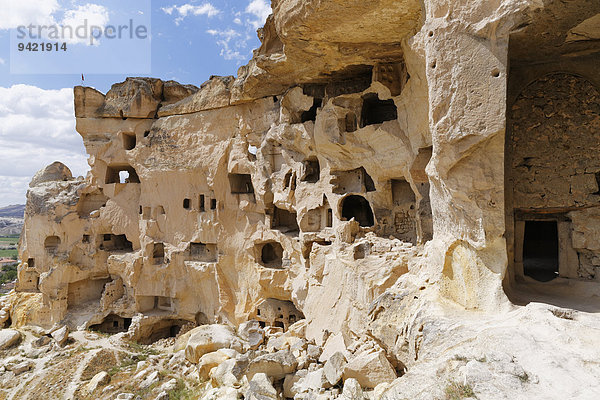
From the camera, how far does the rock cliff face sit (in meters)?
4.45

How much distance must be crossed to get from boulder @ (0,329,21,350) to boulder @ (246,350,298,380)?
1038cm

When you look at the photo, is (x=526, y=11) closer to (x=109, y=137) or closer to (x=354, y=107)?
(x=354, y=107)

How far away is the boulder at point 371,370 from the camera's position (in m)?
5.20

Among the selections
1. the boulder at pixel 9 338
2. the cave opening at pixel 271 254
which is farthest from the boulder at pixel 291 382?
the boulder at pixel 9 338

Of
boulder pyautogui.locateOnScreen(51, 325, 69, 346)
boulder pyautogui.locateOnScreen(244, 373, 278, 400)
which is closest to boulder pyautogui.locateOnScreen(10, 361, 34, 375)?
boulder pyautogui.locateOnScreen(51, 325, 69, 346)

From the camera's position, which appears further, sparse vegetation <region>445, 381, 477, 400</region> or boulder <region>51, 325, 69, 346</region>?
boulder <region>51, 325, 69, 346</region>

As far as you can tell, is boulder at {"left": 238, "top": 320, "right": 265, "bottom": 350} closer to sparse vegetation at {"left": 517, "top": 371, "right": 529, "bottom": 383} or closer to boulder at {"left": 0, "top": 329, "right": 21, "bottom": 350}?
sparse vegetation at {"left": 517, "top": 371, "right": 529, "bottom": 383}

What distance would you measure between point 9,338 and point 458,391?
14911mm

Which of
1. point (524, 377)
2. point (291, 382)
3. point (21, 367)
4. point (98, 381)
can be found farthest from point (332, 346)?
point (21, 367)

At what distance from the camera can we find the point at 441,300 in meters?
4.68

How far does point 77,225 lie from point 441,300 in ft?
47.7

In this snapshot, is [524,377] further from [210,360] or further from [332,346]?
[210,360]

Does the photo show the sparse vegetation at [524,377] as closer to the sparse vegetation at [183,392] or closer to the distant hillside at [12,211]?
the sparse vegetation at [183,392]

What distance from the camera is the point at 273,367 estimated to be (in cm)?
670
